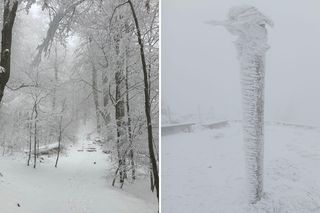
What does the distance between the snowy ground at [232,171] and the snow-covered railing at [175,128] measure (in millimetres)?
26

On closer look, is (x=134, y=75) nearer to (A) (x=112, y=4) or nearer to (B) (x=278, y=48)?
(A) (x=112, y=4)

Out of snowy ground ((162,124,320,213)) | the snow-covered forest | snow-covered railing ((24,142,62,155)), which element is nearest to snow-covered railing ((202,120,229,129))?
snowy ground ((162,124,320,213))

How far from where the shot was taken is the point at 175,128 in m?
1.80

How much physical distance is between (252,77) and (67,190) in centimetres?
302

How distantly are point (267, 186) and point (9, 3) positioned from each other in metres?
3.04

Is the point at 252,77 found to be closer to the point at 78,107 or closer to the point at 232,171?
the point at 232,171

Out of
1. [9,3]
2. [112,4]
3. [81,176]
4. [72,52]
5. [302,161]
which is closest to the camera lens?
[302,161]

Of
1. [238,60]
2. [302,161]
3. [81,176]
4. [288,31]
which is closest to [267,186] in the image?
[302,161]

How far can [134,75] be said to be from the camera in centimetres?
410

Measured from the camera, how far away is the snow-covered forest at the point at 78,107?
12.0ft

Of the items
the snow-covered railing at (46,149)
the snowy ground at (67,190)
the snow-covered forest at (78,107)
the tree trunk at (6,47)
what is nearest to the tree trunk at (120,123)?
the snow-covered forest at (78,107)

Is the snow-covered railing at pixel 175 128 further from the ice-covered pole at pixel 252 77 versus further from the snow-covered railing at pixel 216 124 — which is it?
the ice-covered pole at pixel 252 77

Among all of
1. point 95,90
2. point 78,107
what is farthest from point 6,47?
point 78,107

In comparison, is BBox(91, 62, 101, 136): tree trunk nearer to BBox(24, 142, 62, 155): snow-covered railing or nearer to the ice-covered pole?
BBox(24, 142, 62, 155): snow-covered railing
